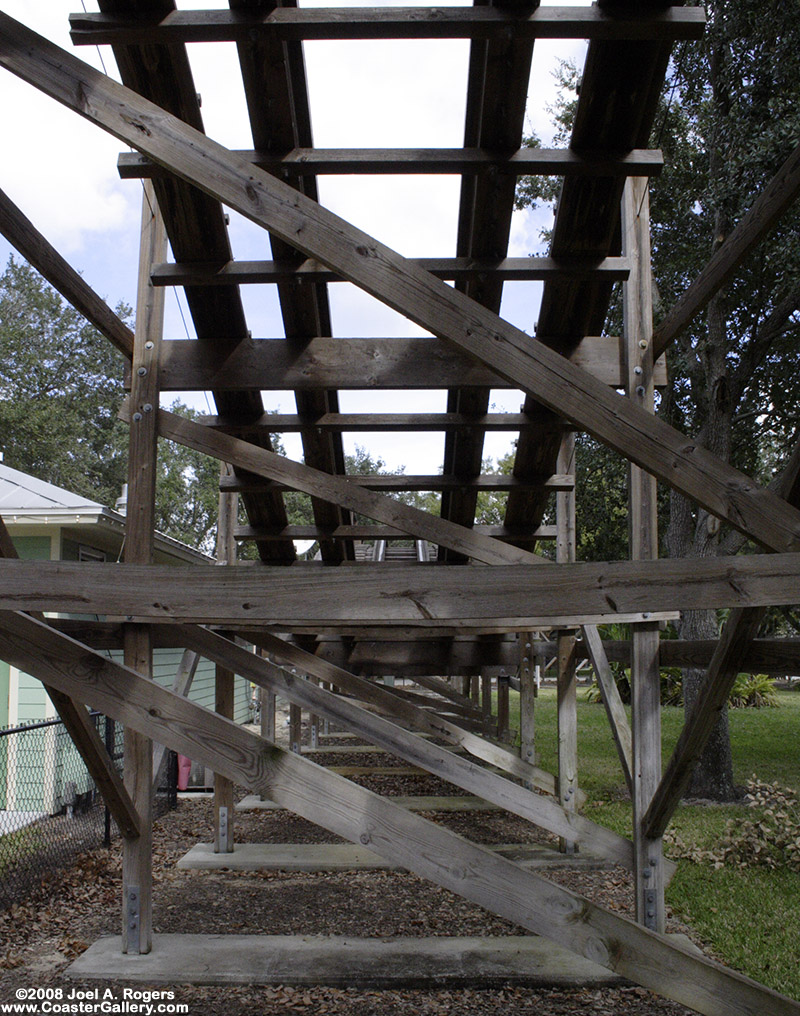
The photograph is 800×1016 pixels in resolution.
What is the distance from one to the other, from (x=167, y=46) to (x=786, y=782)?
1232 cm

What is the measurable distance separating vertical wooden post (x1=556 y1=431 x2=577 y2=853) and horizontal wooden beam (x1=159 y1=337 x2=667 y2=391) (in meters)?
2.99

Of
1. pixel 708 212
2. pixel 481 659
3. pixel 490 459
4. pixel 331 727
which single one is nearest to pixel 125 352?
pixel 481 659

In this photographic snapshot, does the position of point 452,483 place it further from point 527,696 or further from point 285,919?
point 527,696

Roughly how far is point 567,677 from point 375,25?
6059mm

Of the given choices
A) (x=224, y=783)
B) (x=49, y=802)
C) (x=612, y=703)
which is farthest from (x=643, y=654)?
(x=49, y=802)

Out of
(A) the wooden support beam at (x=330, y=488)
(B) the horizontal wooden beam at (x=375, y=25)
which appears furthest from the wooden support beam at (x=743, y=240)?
(A) the wooden support beam at (x=330, y=488)

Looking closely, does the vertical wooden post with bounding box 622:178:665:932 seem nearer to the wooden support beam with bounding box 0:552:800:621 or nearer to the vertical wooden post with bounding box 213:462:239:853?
the wooden support beam with bounding box 0:552:800:621

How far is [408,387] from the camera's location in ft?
17.1

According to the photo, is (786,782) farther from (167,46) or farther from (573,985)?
(167,46)

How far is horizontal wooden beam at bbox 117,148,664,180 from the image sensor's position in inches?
169

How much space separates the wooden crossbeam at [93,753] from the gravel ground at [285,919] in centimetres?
92

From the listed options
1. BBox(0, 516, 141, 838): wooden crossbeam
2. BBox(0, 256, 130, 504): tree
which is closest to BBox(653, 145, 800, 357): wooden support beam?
BBox(0, 516, 141, 838): wooden crossbeam

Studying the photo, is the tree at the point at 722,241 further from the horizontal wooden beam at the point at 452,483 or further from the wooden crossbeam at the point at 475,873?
the wooden crossbeam at the point at 475,873

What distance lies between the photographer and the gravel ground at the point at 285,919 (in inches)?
191
